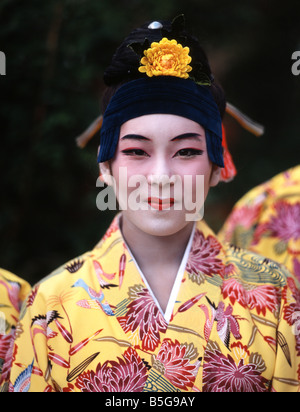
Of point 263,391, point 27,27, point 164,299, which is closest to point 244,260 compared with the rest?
point 164,299

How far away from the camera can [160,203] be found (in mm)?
1700

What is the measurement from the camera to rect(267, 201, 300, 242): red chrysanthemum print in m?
2.49

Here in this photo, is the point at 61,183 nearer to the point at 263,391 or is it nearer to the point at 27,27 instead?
the point at 27,27

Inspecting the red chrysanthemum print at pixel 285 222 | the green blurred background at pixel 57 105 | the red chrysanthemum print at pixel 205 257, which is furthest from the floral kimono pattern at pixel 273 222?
the red chrysanthemum print at pixel 205 257

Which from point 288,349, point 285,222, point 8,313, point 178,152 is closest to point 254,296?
point 288,349

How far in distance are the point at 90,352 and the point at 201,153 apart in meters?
0.81

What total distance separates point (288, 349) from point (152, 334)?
0.49 m

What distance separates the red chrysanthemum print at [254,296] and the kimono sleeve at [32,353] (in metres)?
0.69

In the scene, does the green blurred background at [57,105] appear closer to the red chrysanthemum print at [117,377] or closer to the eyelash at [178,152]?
the eyelash at [178,152]

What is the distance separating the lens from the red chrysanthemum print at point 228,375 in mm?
1668

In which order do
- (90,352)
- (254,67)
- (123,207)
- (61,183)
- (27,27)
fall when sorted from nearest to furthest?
(90,352)
(123,207)
(27,27)
(61,183)
(254,67)

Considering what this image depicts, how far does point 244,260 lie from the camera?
196 centimetres

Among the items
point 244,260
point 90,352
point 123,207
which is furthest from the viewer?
point 244,260

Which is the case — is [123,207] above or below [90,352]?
above
